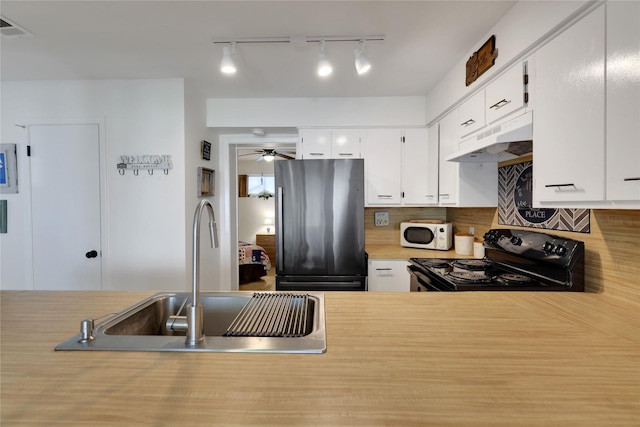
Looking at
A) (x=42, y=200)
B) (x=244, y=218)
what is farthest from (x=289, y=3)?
(x=244, y=218)

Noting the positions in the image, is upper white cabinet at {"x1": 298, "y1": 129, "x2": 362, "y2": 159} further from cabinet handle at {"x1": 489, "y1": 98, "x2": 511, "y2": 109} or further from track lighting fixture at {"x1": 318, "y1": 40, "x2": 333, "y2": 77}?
cabinet handle at {"x1": 489, "y1": 98, "x2": 511, "y2": 109}

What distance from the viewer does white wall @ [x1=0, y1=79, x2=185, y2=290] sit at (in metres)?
2.45

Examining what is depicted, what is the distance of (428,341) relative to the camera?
812mm

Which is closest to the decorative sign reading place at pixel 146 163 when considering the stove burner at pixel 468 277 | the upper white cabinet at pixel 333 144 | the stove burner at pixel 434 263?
the upper white cabinet at pixel 333 144

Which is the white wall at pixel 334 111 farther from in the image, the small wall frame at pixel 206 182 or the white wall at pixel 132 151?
the white wall at pixel 132 151

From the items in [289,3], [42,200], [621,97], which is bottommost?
[42,200]

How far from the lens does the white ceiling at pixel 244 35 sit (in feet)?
5.06

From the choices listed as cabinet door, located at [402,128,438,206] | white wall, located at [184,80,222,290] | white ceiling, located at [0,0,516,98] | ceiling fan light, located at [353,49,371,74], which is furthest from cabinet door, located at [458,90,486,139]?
white wall, located at [184,80,222,290]

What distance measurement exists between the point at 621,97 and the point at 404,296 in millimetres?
1032

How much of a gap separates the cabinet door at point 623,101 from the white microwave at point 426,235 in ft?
5.87

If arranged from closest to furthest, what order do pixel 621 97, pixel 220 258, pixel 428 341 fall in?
pixel 428 341 < pixel 621 97 < pixel 220 258

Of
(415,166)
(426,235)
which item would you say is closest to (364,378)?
(426,235)

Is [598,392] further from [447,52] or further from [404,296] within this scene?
[447,52]

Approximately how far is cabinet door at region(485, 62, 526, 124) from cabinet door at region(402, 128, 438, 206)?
1.05 metres
